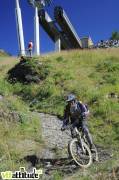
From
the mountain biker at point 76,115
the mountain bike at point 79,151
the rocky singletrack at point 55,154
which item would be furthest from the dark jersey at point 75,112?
the rocky singletrack at point 55,154

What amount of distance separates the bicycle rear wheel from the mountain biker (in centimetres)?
45

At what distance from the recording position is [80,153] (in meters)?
14.3

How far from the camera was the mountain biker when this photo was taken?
14758mm

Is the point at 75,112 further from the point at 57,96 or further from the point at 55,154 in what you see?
the point at 57,96

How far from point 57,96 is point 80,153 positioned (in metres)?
13.3

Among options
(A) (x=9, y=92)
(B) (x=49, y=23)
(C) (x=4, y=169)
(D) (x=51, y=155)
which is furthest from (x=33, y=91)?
(B) (x=49, y=23)

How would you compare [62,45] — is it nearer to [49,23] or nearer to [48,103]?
[49,23]

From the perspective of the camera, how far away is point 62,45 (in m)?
64.8

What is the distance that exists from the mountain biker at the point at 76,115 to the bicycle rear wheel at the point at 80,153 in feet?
1.47

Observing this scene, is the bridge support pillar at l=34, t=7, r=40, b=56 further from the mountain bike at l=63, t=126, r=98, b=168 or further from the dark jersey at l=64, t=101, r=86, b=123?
the mountain bike at l=63, t=126, r=98, b=168

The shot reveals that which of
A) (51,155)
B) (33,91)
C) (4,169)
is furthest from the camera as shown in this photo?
(33,91)

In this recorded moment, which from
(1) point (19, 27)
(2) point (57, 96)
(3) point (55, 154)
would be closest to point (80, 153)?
(3) point (55, 154)

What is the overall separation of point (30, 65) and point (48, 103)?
296 inches

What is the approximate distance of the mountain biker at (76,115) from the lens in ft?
48.4
